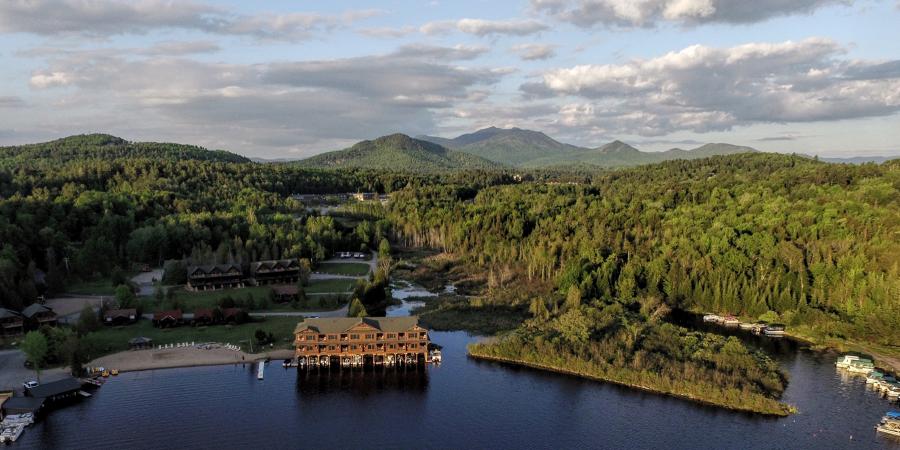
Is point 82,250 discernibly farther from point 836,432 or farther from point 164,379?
point 836,432

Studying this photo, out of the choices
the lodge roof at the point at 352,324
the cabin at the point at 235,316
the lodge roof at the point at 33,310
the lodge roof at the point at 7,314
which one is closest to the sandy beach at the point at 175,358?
the lodge roof at the point at 352,324

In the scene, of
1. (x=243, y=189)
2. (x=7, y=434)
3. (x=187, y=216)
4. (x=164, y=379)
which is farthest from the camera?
(x=243, y=189)

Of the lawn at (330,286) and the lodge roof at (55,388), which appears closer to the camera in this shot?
the lodge roof at (55,388)

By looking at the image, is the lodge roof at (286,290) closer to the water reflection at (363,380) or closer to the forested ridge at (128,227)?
the forested ridge at (128,227)

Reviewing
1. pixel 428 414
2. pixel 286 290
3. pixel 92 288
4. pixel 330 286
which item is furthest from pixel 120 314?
pixel 428 414

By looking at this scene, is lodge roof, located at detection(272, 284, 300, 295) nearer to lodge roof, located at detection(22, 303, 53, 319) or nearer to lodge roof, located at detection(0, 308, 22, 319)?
lodge roof, located at detection(22, 303, 53, 319)

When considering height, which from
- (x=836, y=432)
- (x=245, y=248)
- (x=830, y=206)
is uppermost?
(x=830, y=206)

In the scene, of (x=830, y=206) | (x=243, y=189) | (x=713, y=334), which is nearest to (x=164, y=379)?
(x=713, y=334)
